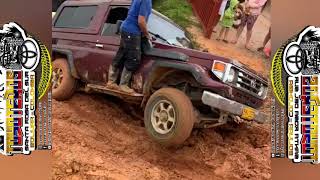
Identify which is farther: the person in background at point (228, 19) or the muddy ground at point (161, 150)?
the person in background at point (228, 19)

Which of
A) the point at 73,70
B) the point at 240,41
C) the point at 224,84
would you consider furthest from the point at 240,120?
the point at 73,70

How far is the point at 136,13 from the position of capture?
6402 millimetres

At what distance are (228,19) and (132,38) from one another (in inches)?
49.5

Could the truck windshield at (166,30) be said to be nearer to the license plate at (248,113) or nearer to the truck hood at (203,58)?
the truck hood at (203,58)

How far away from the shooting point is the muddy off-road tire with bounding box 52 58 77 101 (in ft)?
22.2

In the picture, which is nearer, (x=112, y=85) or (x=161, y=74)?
(x=161, y=74)

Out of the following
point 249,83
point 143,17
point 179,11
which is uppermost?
point 179,11

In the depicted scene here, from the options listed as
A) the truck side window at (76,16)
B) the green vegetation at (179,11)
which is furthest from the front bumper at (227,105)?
the truck side window at (76,16)

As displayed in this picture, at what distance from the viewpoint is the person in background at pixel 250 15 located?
6574 mm

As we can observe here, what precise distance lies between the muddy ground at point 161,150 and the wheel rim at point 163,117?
373 millimetres

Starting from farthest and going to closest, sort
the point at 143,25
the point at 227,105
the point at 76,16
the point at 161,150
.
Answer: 1. the point at 76,16
2. the point at 161,150
3. the point at 143,25
4. the point at 227,105
